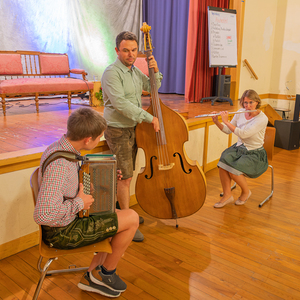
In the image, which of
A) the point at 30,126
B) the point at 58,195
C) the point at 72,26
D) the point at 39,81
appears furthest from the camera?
the point at 72,26

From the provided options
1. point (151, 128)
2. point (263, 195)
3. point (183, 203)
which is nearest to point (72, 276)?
point (183, 203)

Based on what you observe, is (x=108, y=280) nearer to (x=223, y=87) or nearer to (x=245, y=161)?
(x=245, y=161)

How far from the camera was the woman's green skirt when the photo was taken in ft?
8.23

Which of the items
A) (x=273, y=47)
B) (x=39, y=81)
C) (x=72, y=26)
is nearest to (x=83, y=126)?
(x=39, y=81)

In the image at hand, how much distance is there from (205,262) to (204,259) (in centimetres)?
3

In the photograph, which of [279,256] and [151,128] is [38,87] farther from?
[279,256]

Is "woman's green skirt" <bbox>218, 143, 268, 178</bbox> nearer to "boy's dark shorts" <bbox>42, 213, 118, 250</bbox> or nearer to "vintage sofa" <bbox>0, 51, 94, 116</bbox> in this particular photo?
"boy's dark shorts" <bbox>42, 213, 118, 250</bbox>

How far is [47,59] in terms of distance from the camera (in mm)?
4746

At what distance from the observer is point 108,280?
1.54 metres

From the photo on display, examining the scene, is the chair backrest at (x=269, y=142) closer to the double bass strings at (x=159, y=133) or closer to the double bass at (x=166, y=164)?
the double bass at (x=166, y=164)

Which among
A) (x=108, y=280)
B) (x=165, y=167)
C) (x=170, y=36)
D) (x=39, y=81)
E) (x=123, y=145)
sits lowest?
(x=108, y=280)

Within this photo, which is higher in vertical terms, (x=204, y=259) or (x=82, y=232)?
(x=82, y=232)

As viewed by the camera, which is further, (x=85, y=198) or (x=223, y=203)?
(x=223, y=203)

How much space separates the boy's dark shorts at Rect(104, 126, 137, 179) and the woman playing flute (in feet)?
2.62
